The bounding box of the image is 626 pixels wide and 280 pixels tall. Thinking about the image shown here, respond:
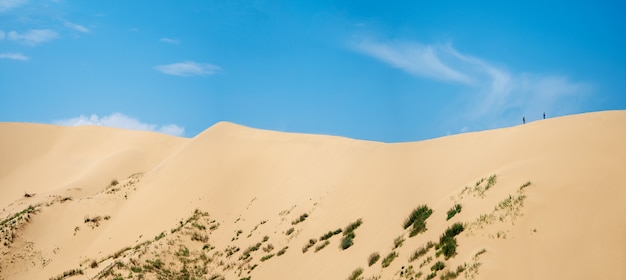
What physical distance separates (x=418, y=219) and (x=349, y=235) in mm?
3994

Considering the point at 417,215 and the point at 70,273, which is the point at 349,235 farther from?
the point at 70,273

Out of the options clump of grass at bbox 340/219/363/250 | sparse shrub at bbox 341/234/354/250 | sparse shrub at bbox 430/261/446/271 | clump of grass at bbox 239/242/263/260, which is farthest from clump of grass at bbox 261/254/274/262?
sparse shrub at bbox 430/261/446/271

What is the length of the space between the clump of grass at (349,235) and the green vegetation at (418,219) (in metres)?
2.75

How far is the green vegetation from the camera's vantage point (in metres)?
14.1

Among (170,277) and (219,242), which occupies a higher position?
(219,242)

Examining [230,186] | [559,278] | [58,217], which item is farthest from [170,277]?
[58,217]

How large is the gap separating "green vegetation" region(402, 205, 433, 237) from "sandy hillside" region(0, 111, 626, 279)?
7 cm

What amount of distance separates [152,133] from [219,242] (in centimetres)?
5316

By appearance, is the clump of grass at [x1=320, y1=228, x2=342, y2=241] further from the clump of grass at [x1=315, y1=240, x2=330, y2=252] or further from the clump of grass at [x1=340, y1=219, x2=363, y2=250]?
the clump of grass at [x1=315, y1=240, x2=330, y2=252]

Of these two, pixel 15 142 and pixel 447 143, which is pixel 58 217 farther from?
pixel 15 142

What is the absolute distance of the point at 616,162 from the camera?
1238 centimetres

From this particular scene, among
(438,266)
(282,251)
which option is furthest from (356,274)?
(282,251)

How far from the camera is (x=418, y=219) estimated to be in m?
15.2

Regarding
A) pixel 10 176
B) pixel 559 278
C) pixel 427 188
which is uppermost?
pixel 10 176
